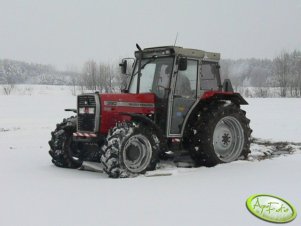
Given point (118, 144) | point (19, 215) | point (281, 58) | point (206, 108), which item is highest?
point (281, 58)

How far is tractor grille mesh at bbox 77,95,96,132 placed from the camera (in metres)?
7.72

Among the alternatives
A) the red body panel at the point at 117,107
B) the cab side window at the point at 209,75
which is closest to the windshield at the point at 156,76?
the red body panel at the point at 117,107

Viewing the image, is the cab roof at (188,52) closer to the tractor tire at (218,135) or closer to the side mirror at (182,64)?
the side mirror at (182,64)

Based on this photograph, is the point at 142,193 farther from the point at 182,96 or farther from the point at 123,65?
the point at 123,65

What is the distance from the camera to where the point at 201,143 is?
328 inches

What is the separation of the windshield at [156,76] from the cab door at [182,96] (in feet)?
0.74

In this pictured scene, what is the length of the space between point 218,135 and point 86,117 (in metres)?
2.90

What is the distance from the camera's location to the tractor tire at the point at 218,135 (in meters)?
8.33

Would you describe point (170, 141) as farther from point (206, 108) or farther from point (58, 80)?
point (58, 80)

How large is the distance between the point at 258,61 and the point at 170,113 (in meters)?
103

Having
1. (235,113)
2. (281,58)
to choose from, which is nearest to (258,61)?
(281,58)

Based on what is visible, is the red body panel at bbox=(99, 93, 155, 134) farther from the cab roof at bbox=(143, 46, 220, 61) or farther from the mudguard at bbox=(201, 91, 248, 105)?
the mudguard at bbox=(201, 91, 248, 105)

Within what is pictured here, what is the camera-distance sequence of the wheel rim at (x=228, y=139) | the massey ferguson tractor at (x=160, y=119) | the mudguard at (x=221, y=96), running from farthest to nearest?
1. the wheel rim at (x=228, y=139)
2. the mudguard at (x=221, y=96)
3. the massey ferguson tractor at (x=160, y=119)

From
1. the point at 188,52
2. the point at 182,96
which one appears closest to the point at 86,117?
the point at 182,96
